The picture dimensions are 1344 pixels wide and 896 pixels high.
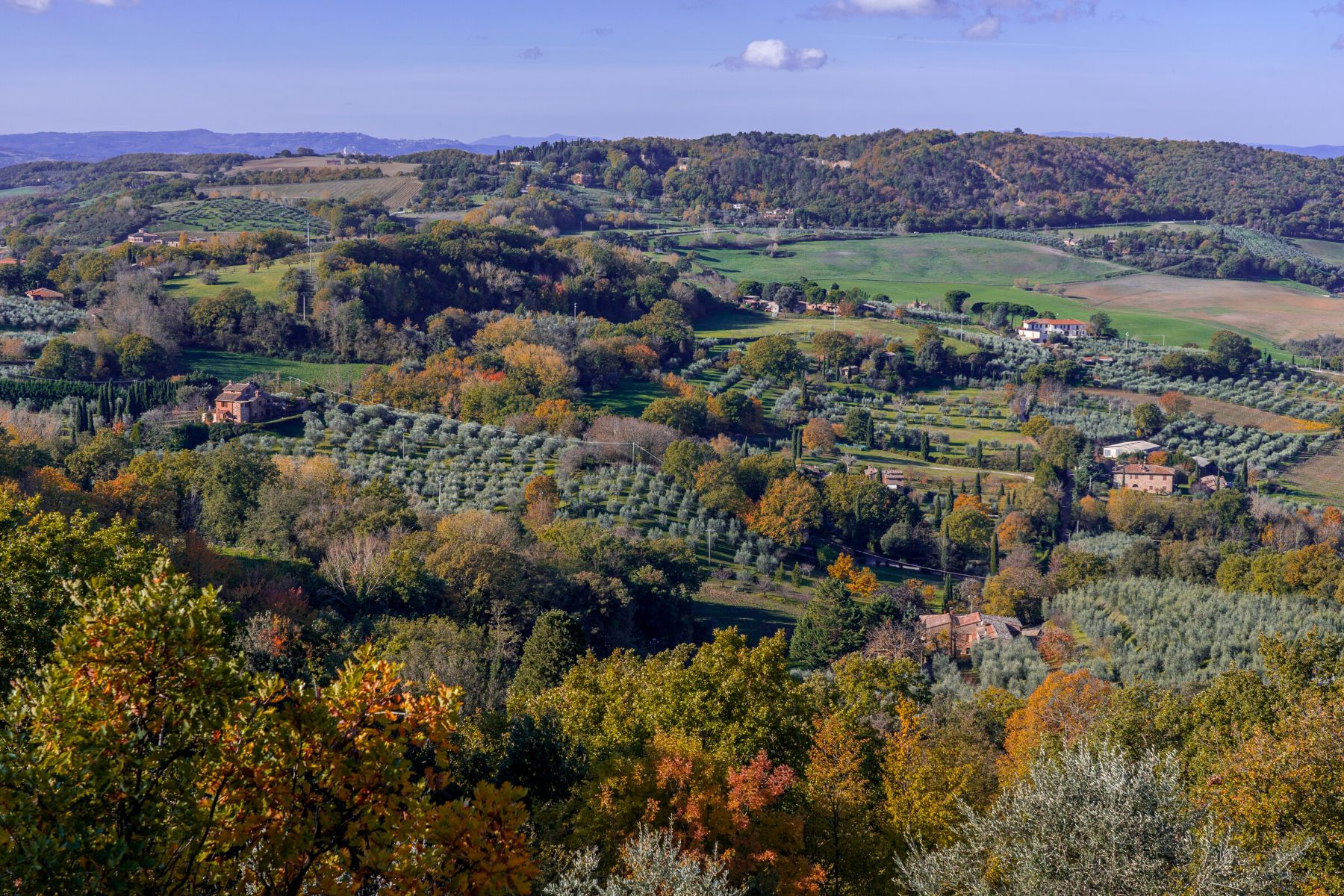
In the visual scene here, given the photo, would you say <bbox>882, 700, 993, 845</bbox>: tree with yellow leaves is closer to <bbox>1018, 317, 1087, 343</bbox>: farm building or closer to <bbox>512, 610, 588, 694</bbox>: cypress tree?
<bbox>512, 610, 588, 694</bbox>: cypress tree

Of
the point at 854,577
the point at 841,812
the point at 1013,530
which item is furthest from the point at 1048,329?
the point at 841,812

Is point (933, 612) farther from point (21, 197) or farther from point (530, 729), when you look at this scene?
point (21, 197)

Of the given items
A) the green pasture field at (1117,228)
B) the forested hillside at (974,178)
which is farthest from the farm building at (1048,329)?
the forested hillside at (974,178)

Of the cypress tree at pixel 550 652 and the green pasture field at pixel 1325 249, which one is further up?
the green pasture field at pixel 1325 249

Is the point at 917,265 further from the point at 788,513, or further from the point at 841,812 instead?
the point at 841,812

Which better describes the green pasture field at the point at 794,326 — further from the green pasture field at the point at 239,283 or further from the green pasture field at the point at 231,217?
the green pasture field at the point at 231,217

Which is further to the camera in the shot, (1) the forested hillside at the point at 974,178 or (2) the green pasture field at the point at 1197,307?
(1) the forested hillside at the point at 974,178
